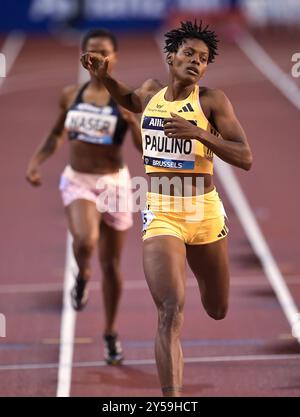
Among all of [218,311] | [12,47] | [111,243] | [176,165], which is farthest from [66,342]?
[12,47]

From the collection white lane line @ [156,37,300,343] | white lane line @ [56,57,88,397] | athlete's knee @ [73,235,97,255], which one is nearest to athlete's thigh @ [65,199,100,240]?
athlete's knee @ [73,235,97,255]

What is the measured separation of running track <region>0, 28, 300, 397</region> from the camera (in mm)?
8242

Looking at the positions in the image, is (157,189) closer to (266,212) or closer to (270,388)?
(270,388)

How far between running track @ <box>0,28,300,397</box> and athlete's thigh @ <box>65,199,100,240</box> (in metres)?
1.03

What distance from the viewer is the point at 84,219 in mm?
8484

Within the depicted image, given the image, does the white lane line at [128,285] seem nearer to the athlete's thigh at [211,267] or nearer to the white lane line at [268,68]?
the athlete's thigh at [211,267]

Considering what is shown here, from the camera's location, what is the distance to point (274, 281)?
10883 millimetres

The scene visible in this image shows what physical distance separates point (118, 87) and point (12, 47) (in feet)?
70.4

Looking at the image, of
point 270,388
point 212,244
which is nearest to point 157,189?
point 212,244

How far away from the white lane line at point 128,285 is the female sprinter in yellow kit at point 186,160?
372cm

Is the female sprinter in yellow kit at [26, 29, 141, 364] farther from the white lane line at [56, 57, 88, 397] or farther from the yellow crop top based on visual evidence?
the yellow crop top

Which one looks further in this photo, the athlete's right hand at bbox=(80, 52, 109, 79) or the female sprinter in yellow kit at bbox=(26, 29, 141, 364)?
the female sprinter in yellow kit at bbox=(26, 29, 141, 364)

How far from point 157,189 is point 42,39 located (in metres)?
23.6
